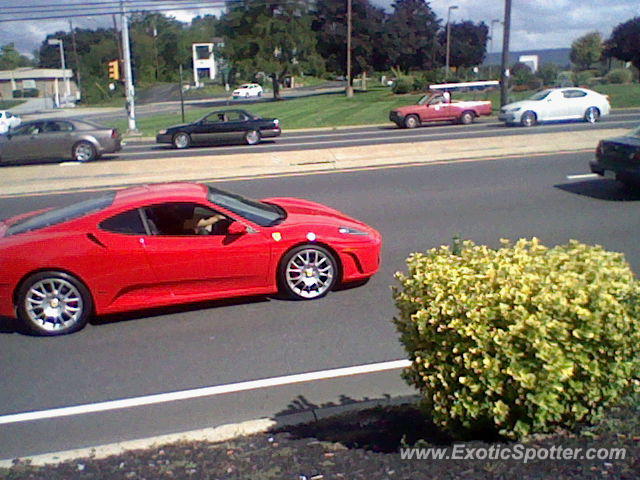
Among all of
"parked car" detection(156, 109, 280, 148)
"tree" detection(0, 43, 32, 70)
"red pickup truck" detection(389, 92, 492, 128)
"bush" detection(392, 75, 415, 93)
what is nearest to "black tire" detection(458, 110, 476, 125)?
"red pickup truck" detection(389, 92, 492, 128)

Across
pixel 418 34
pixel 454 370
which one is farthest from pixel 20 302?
pixel 418 34

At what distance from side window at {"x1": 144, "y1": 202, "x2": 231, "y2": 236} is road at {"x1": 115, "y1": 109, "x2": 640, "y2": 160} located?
16379 mm

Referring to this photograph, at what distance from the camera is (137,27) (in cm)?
10019

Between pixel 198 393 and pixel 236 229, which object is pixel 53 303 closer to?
pixel 236 229

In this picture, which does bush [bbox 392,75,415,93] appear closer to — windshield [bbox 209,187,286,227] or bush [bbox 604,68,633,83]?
bush [bbox 604,68,633,83]

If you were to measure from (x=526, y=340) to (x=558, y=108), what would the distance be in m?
28.2

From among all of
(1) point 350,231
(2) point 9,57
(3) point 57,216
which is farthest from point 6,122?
(2) point 9,57

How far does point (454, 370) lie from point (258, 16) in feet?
206

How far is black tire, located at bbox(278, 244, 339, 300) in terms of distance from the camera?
7277 mm

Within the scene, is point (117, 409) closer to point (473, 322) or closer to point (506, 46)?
point (473, 322)

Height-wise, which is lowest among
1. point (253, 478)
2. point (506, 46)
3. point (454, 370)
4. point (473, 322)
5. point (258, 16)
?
point (253, 478)

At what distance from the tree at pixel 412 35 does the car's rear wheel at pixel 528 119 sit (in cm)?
4301

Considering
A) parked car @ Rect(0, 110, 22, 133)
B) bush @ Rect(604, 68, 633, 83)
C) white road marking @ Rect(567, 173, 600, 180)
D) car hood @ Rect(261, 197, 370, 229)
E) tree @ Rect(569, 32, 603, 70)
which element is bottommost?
parked car @ Rect(0, 110, 22, 133)

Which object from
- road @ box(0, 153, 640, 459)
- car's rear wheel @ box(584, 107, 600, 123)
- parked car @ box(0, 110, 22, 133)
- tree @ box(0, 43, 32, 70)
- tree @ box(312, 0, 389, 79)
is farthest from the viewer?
tree @ box(0, 43, 32, 70)
